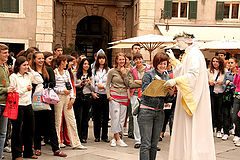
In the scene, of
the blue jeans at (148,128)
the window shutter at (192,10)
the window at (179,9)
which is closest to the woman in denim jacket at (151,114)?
the blue jeans at (148,128)

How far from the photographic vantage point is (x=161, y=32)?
20.8 metres

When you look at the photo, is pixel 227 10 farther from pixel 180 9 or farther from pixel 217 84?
pixel 217 84

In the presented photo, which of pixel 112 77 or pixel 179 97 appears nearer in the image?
pixel 179 97

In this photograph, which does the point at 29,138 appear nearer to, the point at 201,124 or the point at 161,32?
the point at 201,124

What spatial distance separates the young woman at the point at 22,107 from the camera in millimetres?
5902

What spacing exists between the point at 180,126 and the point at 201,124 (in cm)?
34

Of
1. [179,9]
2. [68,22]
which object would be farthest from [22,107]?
[68,22]

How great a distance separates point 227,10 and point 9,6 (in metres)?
13.8

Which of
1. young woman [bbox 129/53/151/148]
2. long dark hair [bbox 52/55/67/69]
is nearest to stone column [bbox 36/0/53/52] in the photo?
young woman [bbox 129/53/151/148]

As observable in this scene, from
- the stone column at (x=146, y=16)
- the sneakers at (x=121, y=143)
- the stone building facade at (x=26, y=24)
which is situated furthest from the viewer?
the stone column at (x=146, y=16)

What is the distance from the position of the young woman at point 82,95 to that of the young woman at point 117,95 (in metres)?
0.56

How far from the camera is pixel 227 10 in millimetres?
22234

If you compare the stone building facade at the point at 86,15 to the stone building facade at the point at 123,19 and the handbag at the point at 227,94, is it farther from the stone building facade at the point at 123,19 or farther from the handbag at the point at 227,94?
the handbag at the point at 227,94

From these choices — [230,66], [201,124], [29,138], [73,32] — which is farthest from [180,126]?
[73,32]
